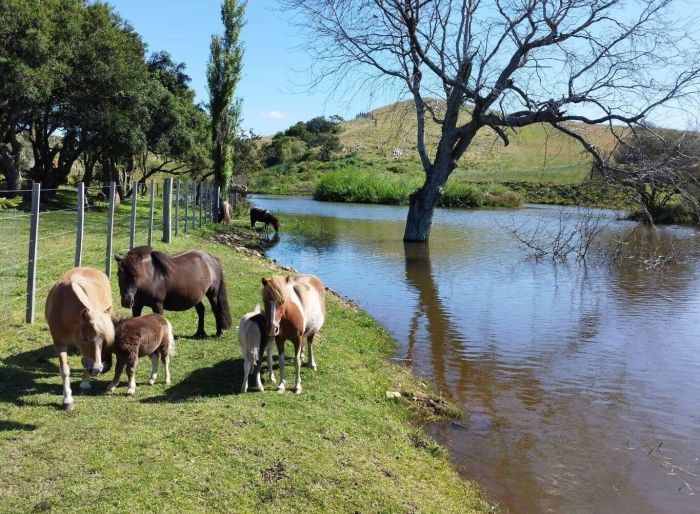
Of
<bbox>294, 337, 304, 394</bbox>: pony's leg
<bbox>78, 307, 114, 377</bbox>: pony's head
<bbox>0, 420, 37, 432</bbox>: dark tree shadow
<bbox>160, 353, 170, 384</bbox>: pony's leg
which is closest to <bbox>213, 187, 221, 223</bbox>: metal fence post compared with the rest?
<bbox>160, 353, 170, 384</bbox>: pony's leg

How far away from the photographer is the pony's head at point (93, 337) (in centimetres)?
573

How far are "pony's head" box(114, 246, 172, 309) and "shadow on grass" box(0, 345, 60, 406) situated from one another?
110cm

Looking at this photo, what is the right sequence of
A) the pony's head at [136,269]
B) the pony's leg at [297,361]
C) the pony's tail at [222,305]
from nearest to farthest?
the pony's leg at [297,361]
the pony's head at [136,269]
the pony's tail at [222,305]

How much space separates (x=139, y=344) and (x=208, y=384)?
3.16 feet

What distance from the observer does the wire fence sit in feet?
26.7

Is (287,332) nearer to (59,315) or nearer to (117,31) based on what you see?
(59,315)

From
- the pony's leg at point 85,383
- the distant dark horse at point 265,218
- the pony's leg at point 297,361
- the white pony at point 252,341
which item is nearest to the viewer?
the pony's leg at point 85,383

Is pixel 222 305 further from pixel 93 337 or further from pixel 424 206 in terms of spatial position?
pixel 424 206

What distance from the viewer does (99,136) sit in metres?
24.9

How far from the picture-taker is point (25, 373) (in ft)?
21.6

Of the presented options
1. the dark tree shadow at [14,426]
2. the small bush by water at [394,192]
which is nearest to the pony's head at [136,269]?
the dark tree shadow at [14,426]

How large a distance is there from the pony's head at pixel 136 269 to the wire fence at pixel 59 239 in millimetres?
1432

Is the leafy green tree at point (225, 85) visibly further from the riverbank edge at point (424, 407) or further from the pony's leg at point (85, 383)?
the pony's leg at point (85, 383)

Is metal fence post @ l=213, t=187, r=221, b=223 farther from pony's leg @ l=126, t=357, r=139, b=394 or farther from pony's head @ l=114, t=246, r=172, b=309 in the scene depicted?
pony's leg @ l=126, t=357, r=139, b=394
